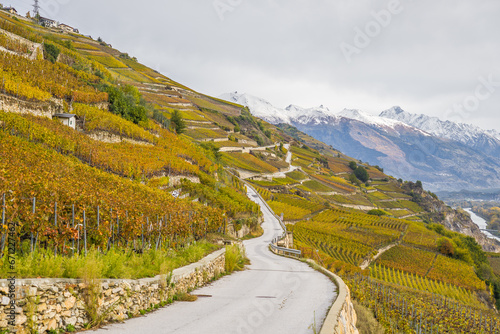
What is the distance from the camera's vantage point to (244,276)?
1568cm

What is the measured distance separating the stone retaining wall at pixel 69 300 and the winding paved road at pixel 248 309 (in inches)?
16.9

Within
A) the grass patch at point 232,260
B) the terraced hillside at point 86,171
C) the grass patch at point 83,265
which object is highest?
the terraced hillside at point 86,171

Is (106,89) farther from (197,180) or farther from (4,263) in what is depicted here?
(4,263)

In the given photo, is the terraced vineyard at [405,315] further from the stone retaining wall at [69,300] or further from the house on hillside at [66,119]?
the house on hillside at [66,119]

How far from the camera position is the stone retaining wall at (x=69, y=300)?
228 inches

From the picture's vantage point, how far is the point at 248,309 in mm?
9516

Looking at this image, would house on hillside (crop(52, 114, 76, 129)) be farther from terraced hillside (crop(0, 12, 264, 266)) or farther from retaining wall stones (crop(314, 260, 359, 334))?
retaining wall stones (crop(314, 260, 359, 334))

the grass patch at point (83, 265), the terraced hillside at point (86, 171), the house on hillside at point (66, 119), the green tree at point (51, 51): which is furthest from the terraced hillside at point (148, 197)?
the grass patch at point (83, 265)

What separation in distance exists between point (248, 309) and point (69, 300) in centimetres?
492

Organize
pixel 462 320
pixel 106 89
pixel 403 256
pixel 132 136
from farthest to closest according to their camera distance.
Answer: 1. pixel 403 256
2. pixel 106 89
3. pixel 132 136
4. pixel 462 320

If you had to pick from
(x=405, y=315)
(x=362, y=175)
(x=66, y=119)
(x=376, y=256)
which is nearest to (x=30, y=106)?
(x=66, y=119)

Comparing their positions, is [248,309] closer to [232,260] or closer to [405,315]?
[232,260]

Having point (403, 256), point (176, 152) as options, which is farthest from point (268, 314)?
point (403, 256)

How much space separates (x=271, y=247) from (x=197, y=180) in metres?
14.5
